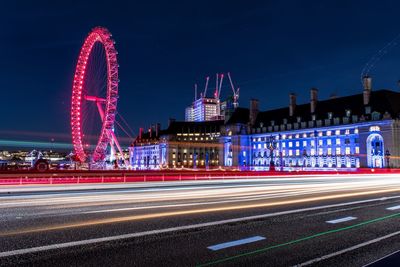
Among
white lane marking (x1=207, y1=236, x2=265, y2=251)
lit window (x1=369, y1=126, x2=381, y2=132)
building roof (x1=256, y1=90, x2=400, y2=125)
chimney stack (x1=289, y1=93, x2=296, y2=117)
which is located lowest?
white lane marking (x1=207, y1=236, x2=265, y2=251)

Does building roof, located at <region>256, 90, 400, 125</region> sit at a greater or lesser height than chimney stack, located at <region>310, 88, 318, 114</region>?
lesser

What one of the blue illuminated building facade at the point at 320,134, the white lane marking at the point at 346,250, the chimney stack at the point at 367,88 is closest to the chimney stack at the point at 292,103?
the blue illuminated building facade at the point at 320,134

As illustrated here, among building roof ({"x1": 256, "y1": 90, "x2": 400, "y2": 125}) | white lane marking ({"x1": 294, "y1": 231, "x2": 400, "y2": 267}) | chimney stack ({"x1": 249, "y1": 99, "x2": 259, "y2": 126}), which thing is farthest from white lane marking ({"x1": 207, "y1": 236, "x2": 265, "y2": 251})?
chimney stack ({"x1": 249, "y1": 99, "x2": 259, "y2": 126})

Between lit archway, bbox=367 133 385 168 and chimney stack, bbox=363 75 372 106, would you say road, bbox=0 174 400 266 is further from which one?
chimney stack, bbox=363 75 372 106

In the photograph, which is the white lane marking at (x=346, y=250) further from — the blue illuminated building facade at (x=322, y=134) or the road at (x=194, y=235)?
the blue illuminated building facade at (x=322, y=134)

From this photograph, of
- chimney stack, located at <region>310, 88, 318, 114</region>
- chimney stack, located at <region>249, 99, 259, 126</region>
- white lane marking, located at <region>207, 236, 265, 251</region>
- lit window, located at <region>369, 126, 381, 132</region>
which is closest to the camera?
white lane marking, located at <region>207, 236, 265, 251</region>

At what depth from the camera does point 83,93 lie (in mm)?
65812

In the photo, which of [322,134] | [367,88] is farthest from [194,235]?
[322,134]

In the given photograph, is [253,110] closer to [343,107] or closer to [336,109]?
[336,109]

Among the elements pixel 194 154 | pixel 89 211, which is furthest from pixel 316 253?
pixel 194 154

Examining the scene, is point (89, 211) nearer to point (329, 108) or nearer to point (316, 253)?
point (316, 253)

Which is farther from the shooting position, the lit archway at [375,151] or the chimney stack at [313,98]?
the chimney stack at [313,98]

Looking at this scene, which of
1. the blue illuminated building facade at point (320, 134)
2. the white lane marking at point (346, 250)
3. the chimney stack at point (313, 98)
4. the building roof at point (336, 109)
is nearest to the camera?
the white lane marking at point (346, 250)

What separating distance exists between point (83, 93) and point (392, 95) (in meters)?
85.9
